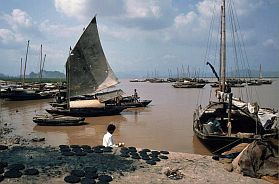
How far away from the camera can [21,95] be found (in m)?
45.0

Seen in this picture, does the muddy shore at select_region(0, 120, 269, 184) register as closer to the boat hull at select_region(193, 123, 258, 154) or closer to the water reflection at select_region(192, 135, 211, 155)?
the boat hull at select_region(193, 123, 258, 154)

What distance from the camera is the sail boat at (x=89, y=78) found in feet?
92.6

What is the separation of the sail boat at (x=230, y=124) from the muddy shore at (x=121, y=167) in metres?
3.48

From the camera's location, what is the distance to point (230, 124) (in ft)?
48.0

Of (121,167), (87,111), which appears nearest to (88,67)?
(87,111)

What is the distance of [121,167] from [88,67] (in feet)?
68.9

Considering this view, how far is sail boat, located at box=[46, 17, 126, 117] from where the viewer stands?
28.2m

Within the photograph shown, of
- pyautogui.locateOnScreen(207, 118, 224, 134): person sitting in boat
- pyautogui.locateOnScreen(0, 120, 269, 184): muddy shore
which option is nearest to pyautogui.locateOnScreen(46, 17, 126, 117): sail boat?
Answer: pyautogui.locateOnScreen(207, 118, 224, 134): person sitting in boat

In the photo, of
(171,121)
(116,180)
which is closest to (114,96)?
(171,121)

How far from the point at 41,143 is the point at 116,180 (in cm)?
997

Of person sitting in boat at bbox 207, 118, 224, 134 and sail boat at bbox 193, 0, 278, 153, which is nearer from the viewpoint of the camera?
sail boat at bbox 193, 0, 278, 153

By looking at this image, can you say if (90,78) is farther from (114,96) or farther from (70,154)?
(70,154)

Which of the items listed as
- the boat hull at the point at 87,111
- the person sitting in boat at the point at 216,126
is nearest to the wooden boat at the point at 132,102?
the boat hull at the point at 87,111

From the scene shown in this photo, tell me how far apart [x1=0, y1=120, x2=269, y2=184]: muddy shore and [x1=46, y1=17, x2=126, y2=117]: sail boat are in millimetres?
16345
